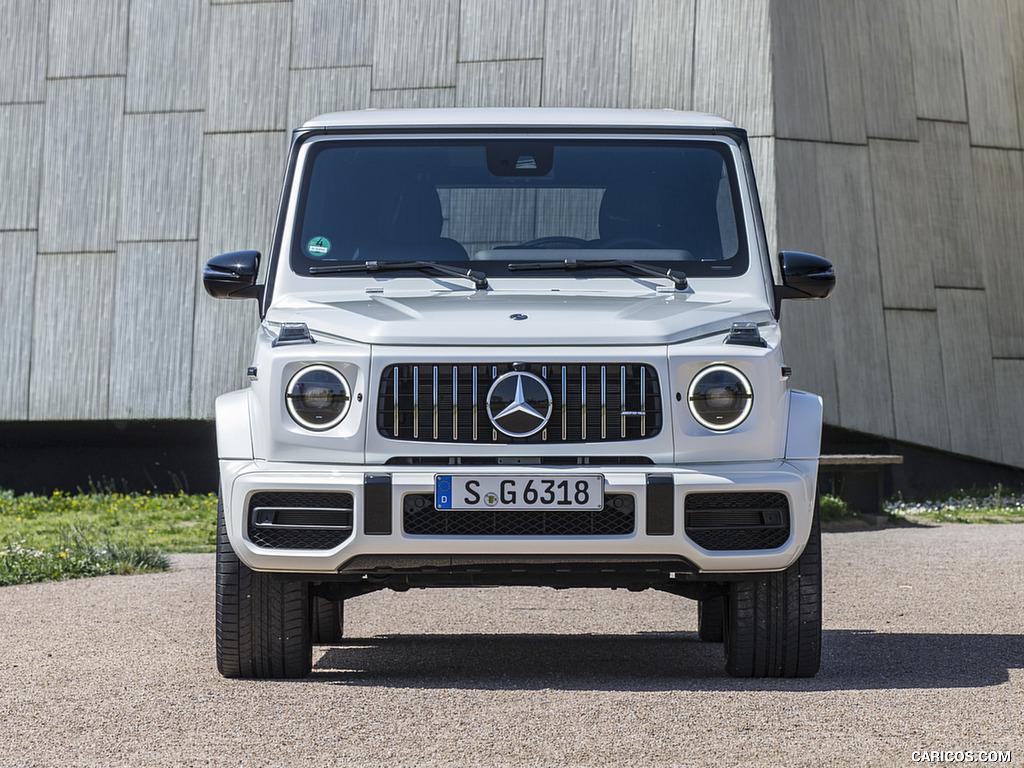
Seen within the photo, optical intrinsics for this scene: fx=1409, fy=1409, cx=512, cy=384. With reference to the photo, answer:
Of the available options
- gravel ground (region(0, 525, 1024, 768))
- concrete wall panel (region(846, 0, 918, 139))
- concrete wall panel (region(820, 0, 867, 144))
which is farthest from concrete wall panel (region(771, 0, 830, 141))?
gravel ground (region(0, 525, 1024, 768))

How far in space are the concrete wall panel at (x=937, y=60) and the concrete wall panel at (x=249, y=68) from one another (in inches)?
307

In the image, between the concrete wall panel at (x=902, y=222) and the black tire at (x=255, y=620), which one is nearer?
the black tire at (x=255, y=620)

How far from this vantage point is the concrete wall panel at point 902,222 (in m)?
17.0

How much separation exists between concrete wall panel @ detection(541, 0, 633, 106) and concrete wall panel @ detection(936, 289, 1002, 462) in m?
4.76

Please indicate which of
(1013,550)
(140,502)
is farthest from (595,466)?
(140,502)

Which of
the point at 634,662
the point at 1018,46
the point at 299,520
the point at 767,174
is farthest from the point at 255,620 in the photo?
the point at 1018,46

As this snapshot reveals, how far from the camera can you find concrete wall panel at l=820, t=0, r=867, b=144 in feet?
55.2

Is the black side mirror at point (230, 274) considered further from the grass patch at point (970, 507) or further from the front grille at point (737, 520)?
the grass patch at point (970, 507)

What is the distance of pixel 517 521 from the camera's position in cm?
520

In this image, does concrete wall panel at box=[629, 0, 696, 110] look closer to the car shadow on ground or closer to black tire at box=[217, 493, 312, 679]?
the car shadow on ground

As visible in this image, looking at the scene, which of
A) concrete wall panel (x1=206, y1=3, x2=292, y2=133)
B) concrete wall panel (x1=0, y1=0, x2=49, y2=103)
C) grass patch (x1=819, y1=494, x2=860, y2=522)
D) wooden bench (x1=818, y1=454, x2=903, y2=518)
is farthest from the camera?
concrete wall panel (x1=0, y1=0, x2=49, y2=103)

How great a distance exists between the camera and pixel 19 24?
17984mm

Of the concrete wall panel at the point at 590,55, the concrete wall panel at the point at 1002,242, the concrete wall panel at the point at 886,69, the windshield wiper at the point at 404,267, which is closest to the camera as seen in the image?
the windshield wiper at the point at 404,267

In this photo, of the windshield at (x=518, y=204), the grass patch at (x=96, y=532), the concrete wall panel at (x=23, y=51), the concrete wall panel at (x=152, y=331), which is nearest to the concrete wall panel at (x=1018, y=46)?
the concrete wall panel at (x=152, y=331)
